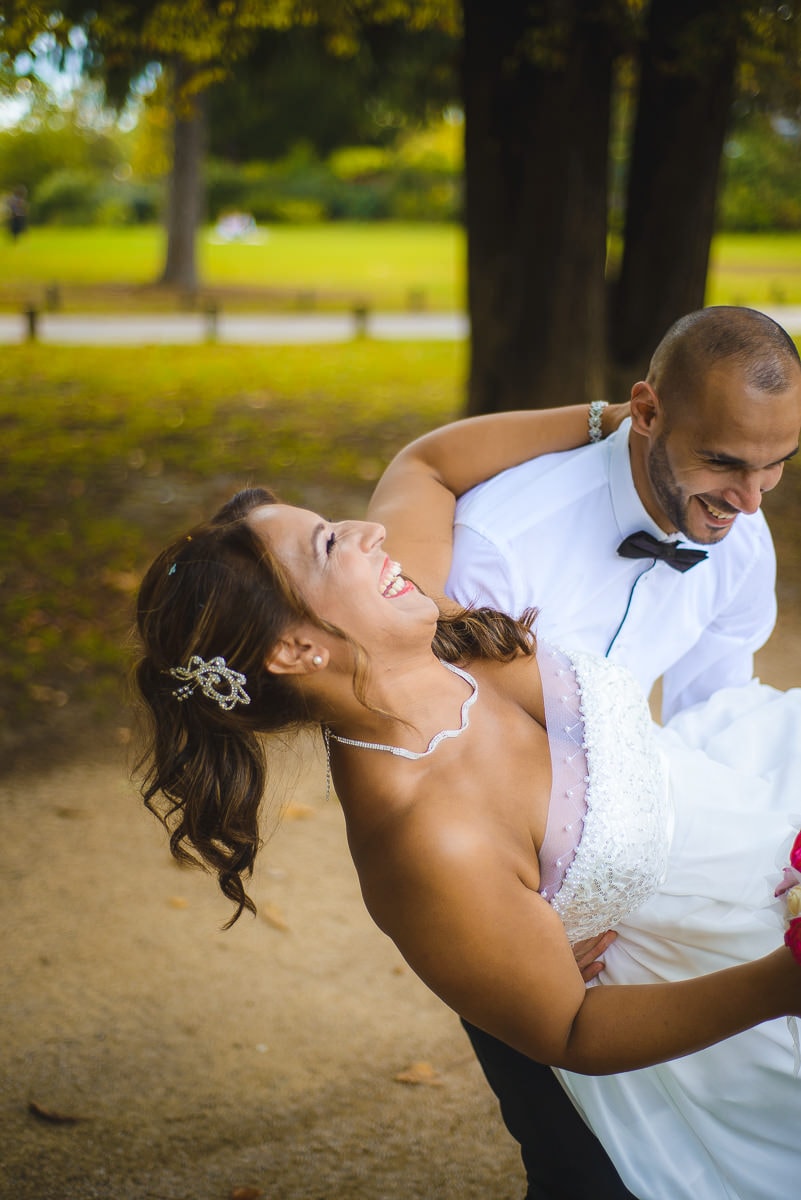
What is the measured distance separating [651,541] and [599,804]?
1.01 m

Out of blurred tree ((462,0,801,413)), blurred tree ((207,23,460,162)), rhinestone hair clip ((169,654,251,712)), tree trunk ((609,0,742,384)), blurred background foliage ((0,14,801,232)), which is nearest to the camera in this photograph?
rhinestone hair clip ((169,654,251,712))

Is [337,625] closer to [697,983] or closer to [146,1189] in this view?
[697,983]

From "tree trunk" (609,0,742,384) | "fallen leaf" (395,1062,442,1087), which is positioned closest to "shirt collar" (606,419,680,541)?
"fallen leaf" (395,1062,442,1087)

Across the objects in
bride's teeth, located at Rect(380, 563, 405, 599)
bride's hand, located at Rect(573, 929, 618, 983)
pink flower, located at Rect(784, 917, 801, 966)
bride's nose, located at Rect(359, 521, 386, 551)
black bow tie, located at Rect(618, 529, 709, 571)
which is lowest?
bride's hand, located at Rect(573, 929, 618, 983)

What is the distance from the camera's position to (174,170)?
2370cm

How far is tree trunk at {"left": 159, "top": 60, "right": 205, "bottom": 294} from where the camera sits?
23266 millimetres

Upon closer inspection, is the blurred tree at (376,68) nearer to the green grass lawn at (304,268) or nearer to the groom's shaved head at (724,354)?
the groom's shaved head at (724,354)

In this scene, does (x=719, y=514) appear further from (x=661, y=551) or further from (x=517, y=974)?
(x=517, y=974)

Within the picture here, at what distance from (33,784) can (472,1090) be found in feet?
9.79

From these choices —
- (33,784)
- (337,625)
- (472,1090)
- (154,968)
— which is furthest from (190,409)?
(337,625)

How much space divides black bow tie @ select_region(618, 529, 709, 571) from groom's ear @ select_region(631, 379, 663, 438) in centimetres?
29

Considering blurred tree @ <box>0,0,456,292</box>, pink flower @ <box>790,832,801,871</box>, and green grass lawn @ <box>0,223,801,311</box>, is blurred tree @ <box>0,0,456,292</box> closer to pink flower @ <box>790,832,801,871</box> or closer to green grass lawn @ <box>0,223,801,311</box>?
pink flower @ <box>790,832,801,871</box>

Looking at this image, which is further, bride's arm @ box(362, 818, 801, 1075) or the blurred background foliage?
the blurred background foliage

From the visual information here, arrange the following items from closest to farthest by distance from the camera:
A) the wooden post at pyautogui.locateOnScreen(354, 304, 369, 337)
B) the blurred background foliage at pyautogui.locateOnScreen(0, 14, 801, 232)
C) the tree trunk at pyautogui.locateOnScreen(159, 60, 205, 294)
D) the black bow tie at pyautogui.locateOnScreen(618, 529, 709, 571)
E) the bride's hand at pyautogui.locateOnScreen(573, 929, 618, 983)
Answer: the bride's hand at pyautogui.locateOnScreen(573, 929, 618, 983) < the black bow tie at pyautogui.locateOnScreen(618, 529, 709, 571) < the wooden post at pyautogui.locateOnScreen(354, 304, 369, 337) < the tree trunk at pyautogui.locateOnScreen(159, 60, 205, 294) < the blurred background foliage at pyautogui.locateOnScreen(0, 14, 801, 232)
